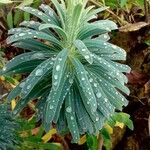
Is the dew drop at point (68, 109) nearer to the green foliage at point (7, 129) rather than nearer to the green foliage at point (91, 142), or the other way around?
the green foliage at point (7, 129)

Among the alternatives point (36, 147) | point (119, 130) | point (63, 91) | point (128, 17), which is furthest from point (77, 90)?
point (128, 17)

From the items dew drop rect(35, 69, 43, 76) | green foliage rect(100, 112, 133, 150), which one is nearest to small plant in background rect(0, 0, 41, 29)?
green foliage rect(100, 112, 133, 150)

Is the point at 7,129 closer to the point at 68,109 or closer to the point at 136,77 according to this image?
the point at 68,109

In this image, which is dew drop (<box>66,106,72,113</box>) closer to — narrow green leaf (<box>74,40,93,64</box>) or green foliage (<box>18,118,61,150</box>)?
narrow green leaf (<box>74,40,93,64</box>)

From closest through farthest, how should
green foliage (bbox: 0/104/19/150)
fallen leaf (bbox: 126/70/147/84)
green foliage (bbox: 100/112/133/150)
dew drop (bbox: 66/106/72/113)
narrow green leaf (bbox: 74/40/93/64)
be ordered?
narrow green leaf (bbox: 74/40/93/64)
dew drop (bbox: 66/106/72/113)
green foliage (bbox: 0/104/19/150)
green foliage (bbox: 100/112/133/150)
fallen leaf (bbox: 126/70/147/84)

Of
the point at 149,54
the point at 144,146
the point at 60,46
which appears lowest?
the point at 144,146

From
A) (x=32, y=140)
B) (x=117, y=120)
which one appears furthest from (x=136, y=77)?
(x=32, y=140)

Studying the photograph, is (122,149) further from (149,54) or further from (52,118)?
(52,118)

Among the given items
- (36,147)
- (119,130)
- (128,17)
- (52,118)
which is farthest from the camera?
(128,17)
